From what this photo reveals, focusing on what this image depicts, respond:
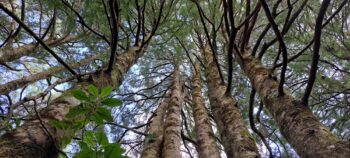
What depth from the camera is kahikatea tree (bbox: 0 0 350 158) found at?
129 centimetres

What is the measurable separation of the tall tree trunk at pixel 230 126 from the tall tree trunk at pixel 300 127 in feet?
1.25

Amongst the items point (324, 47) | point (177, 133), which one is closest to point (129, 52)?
point (177, 133)

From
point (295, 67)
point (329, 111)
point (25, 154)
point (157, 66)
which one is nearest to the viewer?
point (25, 154)

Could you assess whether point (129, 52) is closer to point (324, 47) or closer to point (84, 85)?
point (84, 85)

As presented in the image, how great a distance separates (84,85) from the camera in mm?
1979

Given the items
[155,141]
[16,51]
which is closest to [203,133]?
[155,141]

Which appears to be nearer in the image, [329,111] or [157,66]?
[329,111]

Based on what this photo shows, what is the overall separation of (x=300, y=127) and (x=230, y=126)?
109 centimetres

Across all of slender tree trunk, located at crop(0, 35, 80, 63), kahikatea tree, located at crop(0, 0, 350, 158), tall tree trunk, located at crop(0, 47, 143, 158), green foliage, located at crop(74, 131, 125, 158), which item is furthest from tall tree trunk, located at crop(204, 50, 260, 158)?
slender tree trunk, located at crop(0, 35, 80, 63)

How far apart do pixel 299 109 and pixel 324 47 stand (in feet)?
7.65

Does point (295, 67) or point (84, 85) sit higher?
point (295, 67)

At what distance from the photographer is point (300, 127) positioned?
169 cm

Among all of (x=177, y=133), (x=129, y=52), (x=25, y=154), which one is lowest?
(x=25, y=154)

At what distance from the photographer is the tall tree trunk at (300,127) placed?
4.77ft
